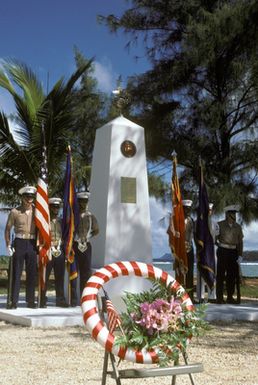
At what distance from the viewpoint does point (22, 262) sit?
921cm

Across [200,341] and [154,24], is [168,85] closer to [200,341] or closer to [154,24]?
[154,24]

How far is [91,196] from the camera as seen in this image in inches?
389

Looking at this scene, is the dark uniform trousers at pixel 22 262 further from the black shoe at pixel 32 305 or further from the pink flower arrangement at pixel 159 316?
the pink flower arrangement at pixel 159 316

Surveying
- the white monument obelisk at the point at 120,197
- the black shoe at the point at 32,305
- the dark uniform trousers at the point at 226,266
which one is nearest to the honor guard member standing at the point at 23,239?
the black shoe at the point at 32,305

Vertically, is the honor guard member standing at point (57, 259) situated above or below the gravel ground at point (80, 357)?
above

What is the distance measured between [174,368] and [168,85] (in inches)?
502

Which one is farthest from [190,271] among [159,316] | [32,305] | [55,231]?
[159,316]

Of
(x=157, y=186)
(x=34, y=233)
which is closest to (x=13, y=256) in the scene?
(x=34, y=233)

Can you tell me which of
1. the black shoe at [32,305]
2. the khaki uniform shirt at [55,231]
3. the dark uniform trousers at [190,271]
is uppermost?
the khaki uniform shirt at [55,231]

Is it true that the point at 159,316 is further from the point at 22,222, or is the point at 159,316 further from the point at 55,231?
the point at 55,231

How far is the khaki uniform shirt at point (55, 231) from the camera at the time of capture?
967 centimetres

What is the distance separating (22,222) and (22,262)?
1.92ft

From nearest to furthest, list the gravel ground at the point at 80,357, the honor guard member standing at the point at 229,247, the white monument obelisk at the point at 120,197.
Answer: the gravel ground at the point at 80,357
the white monument obelisk at the point at 120,197
the honor guard member standing at the point at 229,247

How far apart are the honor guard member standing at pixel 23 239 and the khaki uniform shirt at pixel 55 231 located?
1.59 ft
